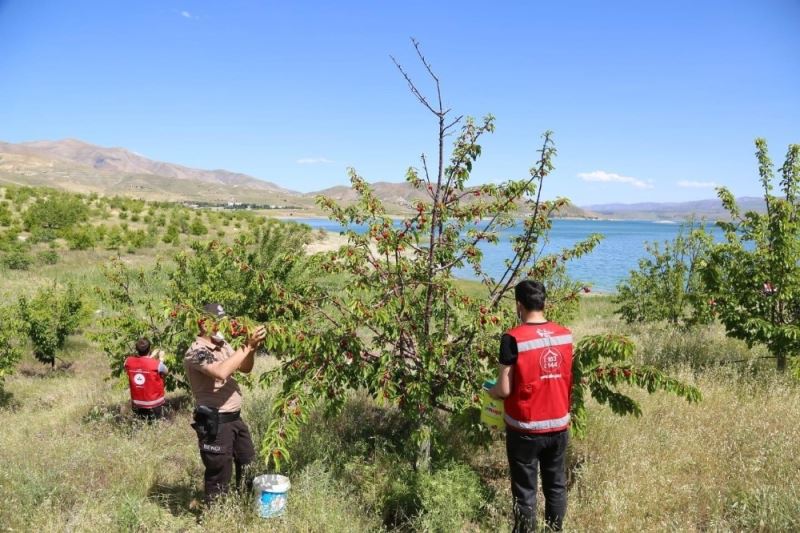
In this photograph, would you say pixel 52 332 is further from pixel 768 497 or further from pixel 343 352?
pixel 768 497

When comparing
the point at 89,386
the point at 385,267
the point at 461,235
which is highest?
the point at 461,235

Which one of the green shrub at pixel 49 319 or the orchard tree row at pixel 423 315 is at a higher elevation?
the orchard tree row at pixel 423 315

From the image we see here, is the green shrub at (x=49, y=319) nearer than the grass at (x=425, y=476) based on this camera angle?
No

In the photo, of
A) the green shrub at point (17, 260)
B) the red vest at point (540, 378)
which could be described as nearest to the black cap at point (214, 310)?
the red vest at point (540, 378)

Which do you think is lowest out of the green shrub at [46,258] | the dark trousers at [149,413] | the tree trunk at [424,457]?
the dark trousers at [149,413]

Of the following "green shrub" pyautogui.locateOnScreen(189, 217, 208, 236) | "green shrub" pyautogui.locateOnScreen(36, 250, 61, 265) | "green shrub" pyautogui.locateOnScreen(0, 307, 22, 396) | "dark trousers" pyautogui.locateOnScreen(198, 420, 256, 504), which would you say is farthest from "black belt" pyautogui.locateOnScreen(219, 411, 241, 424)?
"green shrub" pyautogui.locateOnScreen(189, 217, 208, 236)

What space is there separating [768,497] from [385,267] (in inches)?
142

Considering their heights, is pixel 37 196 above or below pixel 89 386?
above

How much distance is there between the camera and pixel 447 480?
4.39 m

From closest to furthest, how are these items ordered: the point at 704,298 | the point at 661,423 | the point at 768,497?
the point at 768,497, the point at 661,423, the point at 704,298

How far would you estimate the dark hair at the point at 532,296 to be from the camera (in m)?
3.76

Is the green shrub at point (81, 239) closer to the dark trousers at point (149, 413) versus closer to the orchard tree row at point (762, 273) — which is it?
the dark trousers at point (149, 413)

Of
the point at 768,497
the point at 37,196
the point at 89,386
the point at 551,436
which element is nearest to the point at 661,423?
the point at 768,497

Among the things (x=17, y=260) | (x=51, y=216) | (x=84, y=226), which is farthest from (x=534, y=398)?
(x=51, y=216)
